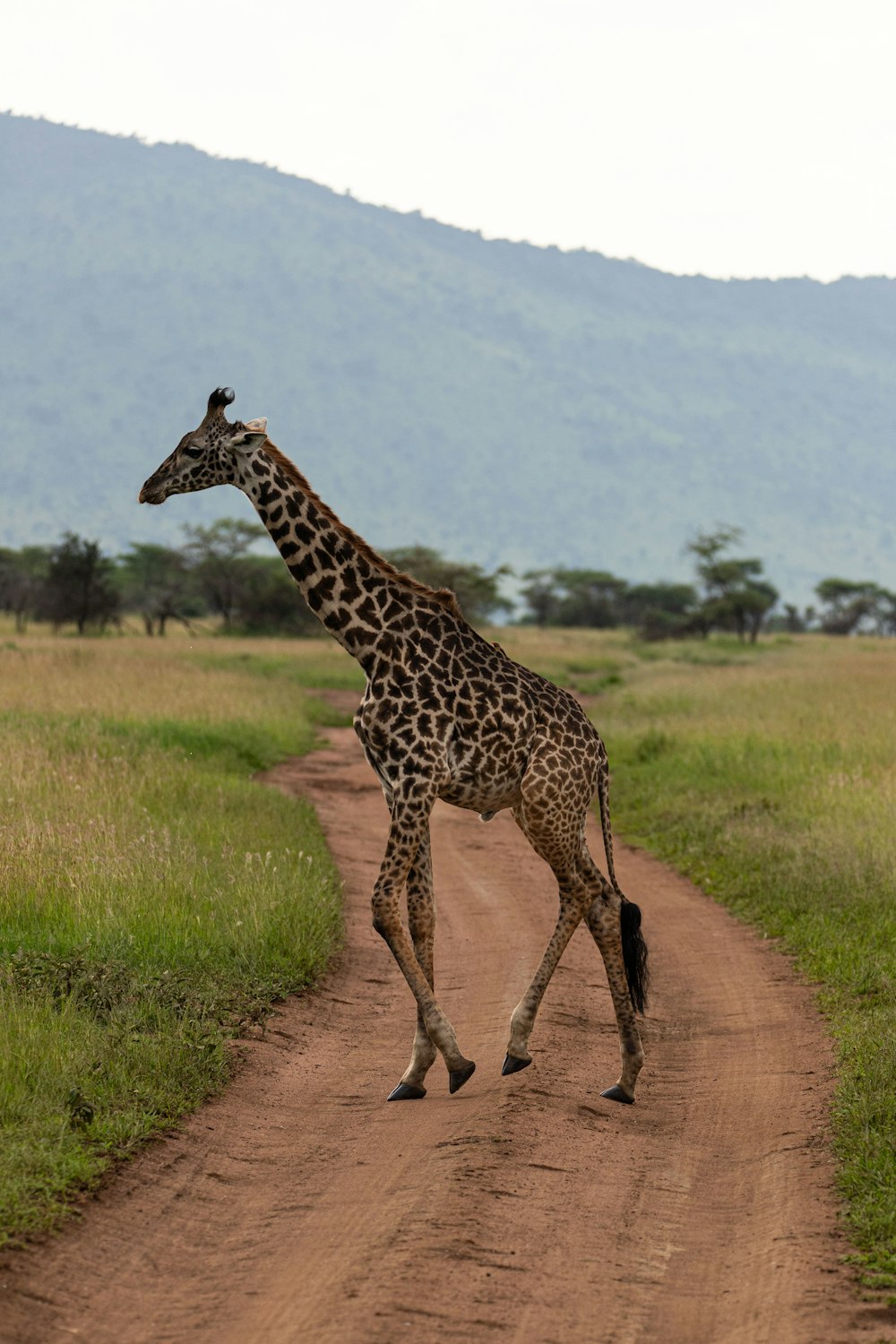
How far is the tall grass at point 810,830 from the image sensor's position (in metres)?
6.11

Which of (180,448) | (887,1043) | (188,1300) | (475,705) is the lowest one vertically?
(188,1300)

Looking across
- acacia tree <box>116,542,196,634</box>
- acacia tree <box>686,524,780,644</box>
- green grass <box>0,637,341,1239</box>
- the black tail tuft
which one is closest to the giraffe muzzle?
green grass <box>0,637,341,1239</box>

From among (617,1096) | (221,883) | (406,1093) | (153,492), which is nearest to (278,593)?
(221,883)

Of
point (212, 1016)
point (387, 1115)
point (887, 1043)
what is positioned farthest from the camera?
point (212, 1016)

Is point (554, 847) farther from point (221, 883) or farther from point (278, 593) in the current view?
point (278, 593)

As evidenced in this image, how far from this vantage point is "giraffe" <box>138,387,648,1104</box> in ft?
22.4

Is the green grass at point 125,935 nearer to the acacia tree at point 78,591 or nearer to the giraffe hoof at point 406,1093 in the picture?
the giraffe hoof at point 406,1093

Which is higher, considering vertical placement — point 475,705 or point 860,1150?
point 475,705

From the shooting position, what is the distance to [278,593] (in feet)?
184

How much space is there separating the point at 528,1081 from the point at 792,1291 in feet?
7.29

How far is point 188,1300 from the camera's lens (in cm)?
466

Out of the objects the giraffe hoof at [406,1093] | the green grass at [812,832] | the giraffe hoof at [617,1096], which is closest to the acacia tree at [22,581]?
the green grass at [812,832]

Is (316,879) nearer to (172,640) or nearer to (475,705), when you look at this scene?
(475,705)

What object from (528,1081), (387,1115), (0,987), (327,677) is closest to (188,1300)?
(387,1115)
